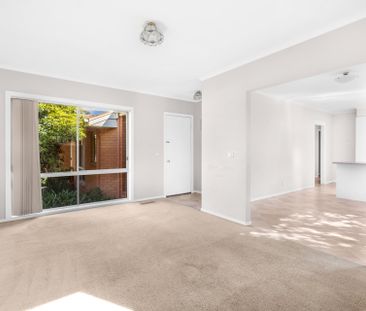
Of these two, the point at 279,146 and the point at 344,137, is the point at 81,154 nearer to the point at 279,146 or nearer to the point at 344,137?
the point at 279,146

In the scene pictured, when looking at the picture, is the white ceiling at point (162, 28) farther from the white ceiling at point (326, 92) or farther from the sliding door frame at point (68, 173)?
the white ceiling at point (326, 92)

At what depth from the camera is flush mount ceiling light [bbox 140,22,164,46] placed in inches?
101

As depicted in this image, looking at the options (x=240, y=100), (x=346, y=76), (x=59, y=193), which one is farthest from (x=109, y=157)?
(x=346, y=76)

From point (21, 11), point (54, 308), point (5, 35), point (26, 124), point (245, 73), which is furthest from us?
point (26, 124)

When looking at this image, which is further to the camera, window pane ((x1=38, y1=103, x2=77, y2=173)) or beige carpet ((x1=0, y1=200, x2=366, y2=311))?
window pane ((x1=38, y1=103, x2=77, y2=173))

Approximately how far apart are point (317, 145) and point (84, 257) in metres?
9.40

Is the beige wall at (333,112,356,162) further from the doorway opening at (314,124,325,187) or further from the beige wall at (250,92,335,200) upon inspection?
the beige wall at (250,92,335,200)

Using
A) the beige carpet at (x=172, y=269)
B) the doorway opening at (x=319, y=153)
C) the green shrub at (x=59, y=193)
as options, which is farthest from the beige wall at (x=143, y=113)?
the doorway opening at (x=319, y=153)

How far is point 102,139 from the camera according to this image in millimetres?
5285

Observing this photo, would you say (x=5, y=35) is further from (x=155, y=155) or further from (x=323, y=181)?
(x=323, y=181)

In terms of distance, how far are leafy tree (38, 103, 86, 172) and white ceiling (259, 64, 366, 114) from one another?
422 centimetres

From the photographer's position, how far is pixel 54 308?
181 centimetres

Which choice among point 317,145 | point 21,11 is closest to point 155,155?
point 21,11

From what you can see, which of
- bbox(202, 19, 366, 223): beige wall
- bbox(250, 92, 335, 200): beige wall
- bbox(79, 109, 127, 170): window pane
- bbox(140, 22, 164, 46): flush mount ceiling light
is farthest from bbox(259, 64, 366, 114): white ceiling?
bbox(79, 109, 127, 170): window pane
